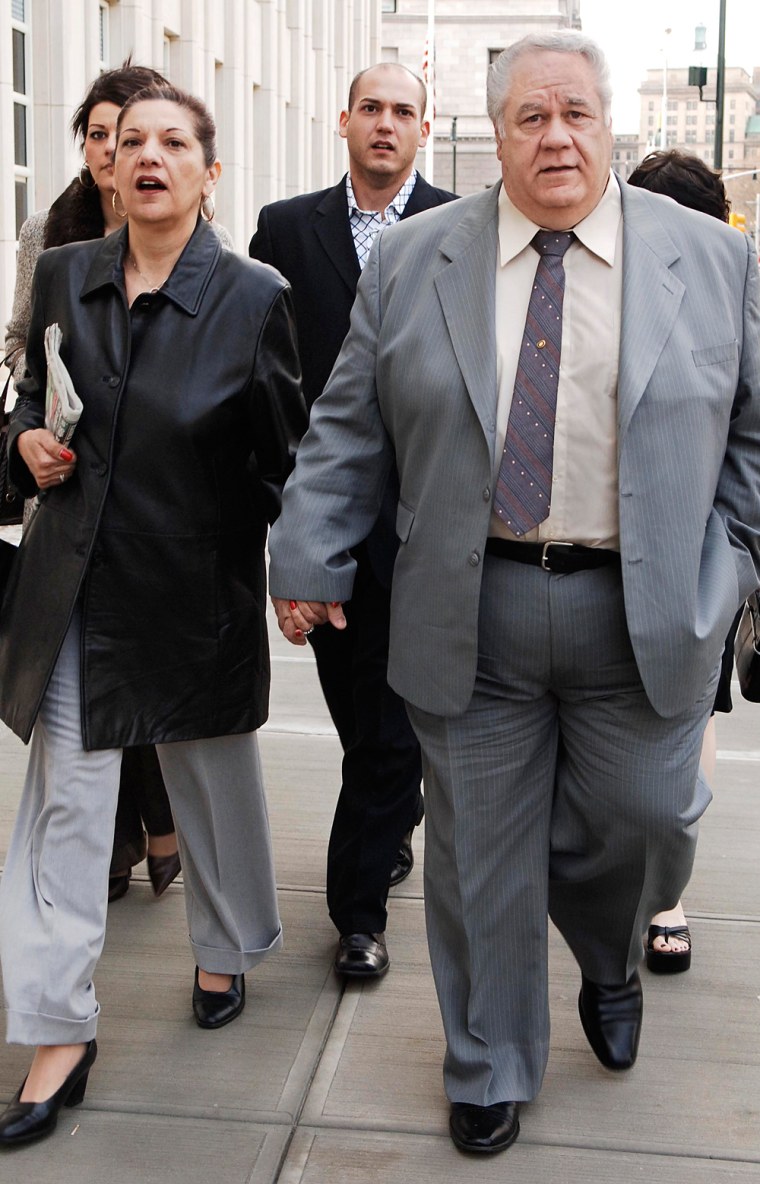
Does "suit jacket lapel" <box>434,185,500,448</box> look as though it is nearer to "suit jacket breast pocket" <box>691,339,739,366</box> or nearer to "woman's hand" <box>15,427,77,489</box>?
"suit jacket breast pocket" <box>691,339,739,366</box>

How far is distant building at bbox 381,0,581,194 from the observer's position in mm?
67500

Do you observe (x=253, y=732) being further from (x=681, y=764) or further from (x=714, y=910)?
(x=714, y=910)

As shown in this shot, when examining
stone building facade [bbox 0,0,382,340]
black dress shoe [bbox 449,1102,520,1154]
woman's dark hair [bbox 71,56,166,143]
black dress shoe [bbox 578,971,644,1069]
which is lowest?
black dress shoe [bbox 449,1102,520,1154]

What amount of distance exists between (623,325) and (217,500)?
1.03m

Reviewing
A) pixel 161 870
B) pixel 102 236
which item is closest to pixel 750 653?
pixel 161 870

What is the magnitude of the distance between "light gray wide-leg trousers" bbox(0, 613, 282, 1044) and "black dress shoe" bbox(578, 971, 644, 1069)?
2.80 feet

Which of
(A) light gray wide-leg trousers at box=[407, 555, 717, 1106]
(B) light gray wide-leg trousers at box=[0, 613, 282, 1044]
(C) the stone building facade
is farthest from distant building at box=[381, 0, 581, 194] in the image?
(A) light gray wide-leg trousers at box=[407, 555, 717, 1106]

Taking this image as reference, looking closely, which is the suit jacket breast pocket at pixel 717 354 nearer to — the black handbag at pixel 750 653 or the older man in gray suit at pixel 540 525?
the older man in gray suit at pixel 540 525

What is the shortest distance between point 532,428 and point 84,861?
1.35 meters

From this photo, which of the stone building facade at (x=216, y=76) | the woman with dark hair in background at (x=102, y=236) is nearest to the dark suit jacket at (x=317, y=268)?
the woman with dark hair in background at (x=102, y=236)

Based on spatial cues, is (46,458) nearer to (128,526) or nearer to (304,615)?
(128,526)

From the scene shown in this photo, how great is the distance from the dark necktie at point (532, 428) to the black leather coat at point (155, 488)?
658 millimetres

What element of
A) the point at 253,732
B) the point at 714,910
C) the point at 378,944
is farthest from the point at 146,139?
the point at 714,910

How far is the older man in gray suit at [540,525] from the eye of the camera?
3115mm
